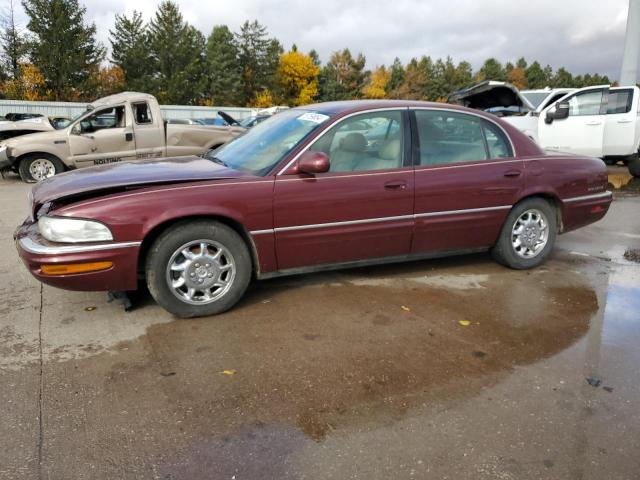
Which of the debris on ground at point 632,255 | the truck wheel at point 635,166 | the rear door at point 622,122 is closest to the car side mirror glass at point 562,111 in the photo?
the rear door at point 622,122

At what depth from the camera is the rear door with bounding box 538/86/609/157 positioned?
10.6 m

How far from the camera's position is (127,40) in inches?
2242

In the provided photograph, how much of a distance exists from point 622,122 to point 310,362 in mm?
10305

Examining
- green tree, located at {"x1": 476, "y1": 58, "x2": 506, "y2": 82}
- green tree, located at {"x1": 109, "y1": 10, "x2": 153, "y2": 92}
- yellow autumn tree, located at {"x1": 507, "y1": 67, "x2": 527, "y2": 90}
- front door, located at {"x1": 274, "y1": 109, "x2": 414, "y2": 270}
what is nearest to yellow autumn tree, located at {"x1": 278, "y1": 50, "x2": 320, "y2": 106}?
green tree, located at {"x1": 109, "y1": 10, "x2": 153, "y2": 92}

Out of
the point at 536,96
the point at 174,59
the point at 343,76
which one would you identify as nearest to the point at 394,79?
the point at 343,76

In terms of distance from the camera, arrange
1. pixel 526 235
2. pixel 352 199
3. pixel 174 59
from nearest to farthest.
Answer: pixel 352 199, pixel 526 235, pixel 174 59

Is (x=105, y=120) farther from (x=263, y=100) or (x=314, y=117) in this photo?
(x=263, y=100)

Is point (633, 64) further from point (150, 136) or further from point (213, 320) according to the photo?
point (213, 320)

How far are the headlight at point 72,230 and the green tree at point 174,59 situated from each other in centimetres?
5688

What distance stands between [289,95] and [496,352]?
238 feet

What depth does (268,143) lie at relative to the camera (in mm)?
4234

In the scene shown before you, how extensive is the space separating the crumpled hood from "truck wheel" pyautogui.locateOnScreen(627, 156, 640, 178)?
10643mm

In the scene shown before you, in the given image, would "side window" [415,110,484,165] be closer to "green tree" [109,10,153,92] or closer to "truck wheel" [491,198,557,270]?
"truck wheel" [491,198,557,270]

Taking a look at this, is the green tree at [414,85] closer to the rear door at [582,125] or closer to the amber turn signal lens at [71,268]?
the rear door at [582,125]
